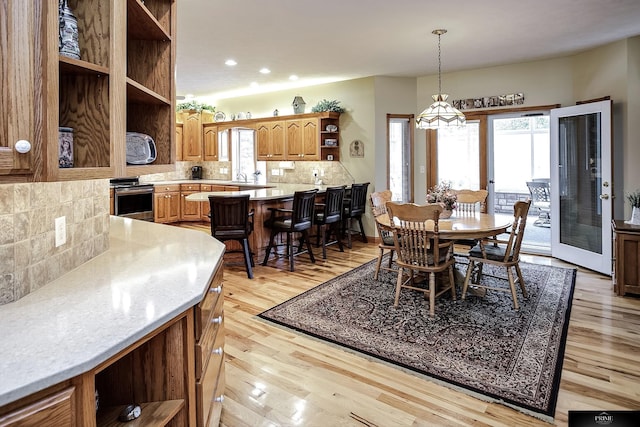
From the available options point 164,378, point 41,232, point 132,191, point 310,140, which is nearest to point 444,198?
point 164,378

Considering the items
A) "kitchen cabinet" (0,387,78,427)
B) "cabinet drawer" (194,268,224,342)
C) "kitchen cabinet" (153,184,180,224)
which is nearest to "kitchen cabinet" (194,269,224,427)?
"cabinet drawer" (194,268,224,342)

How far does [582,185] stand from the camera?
16.8ft

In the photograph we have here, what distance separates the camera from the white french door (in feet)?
15.3

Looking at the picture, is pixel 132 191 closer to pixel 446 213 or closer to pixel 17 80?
pixel 446 213

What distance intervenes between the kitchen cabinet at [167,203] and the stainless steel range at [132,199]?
0.64m

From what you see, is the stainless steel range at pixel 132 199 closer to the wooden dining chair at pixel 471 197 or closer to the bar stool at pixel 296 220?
the bar stool at pixel 296 220

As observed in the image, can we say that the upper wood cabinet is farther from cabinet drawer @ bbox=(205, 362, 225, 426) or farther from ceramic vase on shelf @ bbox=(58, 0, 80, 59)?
cabinet drawer @ bbox=(205, 362, 225, 426)

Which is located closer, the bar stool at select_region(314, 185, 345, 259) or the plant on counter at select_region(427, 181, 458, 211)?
the plant on counter at select_region(427, 181, 458, 211)

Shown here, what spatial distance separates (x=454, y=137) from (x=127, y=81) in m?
5.89

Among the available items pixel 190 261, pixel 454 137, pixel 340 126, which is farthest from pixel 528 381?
pixel 340 126

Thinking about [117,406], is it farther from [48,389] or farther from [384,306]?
[384,306]

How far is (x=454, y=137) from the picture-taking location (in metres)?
6.51

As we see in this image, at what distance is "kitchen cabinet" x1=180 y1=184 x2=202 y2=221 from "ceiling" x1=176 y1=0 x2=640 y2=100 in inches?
111

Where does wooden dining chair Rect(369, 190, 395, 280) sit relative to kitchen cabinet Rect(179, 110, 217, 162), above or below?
below
